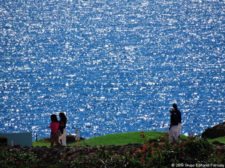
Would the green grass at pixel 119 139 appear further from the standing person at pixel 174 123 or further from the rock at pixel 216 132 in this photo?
the standing person at pixel 174 123

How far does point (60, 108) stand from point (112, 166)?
110 m

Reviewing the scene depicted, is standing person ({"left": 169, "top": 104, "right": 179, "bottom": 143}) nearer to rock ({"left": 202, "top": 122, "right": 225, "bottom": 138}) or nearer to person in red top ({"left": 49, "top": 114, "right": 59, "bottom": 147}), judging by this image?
person in red top ({"left": 49, "top": 114, "right": 59, "bottom": 147})

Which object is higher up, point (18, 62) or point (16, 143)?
point (18, 62)

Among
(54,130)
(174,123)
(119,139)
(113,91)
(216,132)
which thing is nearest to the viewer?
(174,123)

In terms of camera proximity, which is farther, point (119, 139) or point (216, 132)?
point (216, 132)

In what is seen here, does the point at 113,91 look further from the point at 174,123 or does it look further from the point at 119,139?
the point at 174,123

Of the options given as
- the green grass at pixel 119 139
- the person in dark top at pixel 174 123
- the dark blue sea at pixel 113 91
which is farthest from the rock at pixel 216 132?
the dark blue sea at pixel 113 91

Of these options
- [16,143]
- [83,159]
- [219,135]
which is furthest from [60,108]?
[83,159]

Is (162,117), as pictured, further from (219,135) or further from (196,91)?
(219,135)

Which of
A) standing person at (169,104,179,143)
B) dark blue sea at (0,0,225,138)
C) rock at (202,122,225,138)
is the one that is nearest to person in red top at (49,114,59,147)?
standing person at (169,104,179,143)

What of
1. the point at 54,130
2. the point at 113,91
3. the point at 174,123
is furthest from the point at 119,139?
the point at 113,91

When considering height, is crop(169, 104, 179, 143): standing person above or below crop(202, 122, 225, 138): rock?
below

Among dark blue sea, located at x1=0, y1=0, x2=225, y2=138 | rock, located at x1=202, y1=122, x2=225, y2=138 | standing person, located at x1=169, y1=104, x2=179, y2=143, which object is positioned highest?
dark blue sea, located at x1=0, y1=0, x2=225, y2=138

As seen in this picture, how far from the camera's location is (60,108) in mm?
138375
